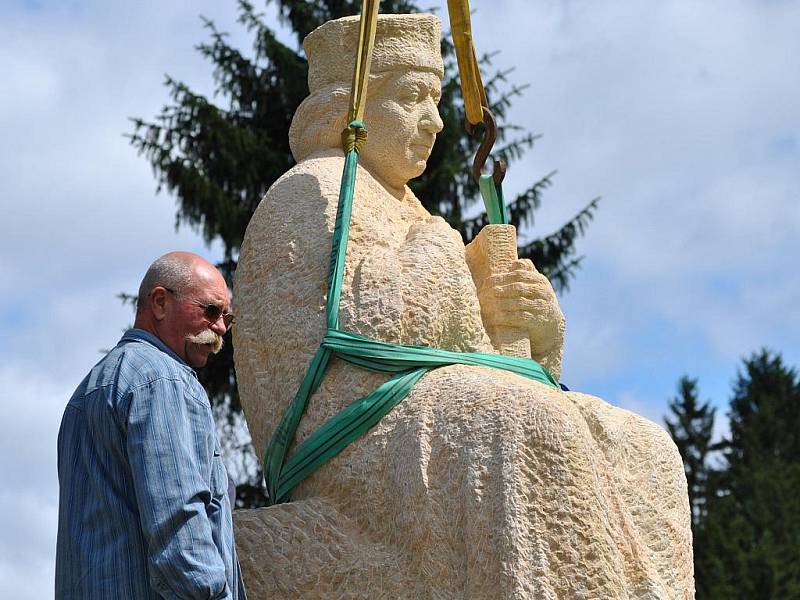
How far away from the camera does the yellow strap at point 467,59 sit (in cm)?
621

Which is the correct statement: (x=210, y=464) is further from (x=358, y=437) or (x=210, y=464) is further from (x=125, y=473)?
(x=358, y=437)

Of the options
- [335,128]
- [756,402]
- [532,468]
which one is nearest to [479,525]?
[532,468]

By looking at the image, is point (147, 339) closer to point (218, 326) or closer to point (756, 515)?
point (218, 326)

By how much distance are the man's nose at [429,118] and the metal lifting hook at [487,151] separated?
0.82ft

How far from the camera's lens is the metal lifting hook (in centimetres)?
631

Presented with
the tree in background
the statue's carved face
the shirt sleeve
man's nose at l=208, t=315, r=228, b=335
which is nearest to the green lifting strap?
the statue's carved face

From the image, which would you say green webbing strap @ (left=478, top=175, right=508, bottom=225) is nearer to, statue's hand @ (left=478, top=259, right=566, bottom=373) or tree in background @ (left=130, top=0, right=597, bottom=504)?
statue's hand @ (left=478, top=259, right=566, bottom=373)

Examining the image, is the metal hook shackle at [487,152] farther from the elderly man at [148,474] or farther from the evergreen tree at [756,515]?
the evergreen tree at [756,515]

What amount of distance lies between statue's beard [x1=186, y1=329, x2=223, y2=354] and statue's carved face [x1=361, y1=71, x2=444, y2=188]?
1830 mm

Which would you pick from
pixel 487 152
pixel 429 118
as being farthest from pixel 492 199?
pixel 429 118

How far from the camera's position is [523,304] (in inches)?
229

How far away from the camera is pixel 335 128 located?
6.03 metres

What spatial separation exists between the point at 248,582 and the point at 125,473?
1.00m

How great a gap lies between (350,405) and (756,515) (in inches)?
644
